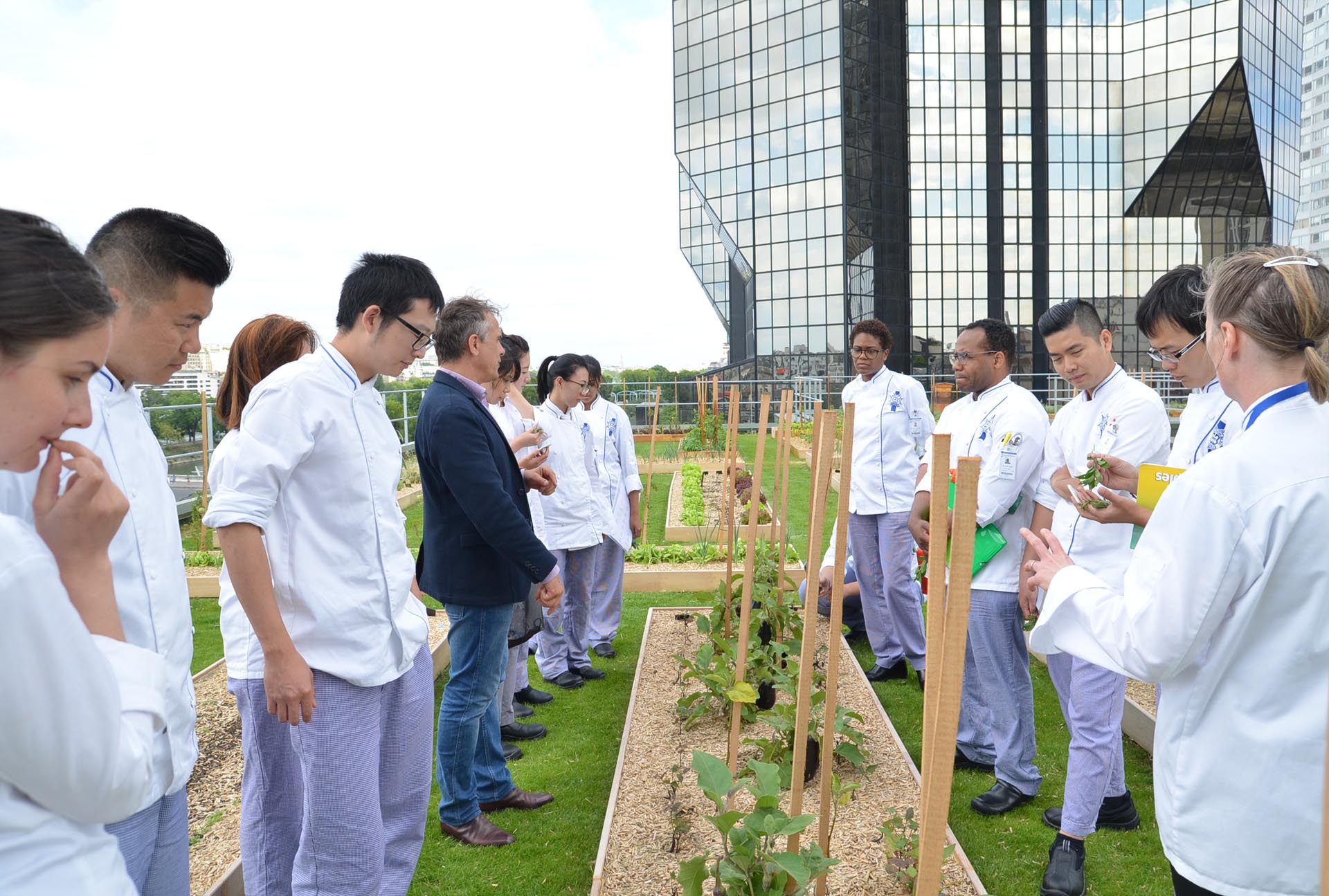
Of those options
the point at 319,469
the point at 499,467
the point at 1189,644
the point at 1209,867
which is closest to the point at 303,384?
the point at 319,469

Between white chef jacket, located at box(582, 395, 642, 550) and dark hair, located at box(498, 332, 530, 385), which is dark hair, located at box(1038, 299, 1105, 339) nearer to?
dark hair, located at box(498, 332, 530, 385)

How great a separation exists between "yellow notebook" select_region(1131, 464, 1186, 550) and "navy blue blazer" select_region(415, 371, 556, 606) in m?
1.94

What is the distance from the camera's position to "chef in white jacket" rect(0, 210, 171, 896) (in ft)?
2.66

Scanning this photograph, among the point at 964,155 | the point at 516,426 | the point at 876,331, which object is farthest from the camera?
the point at 964,155

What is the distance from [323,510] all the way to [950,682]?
5.08 ft

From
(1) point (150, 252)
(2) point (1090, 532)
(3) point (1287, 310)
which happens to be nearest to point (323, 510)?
Answer: (1) point (150, 252)

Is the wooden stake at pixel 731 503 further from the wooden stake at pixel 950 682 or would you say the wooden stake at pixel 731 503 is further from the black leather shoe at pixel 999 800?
the wooden stake at pixel 950 682

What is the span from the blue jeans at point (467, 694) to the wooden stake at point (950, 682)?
1967mm

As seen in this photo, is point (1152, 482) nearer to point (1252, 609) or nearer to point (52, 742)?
point (1252, 609)

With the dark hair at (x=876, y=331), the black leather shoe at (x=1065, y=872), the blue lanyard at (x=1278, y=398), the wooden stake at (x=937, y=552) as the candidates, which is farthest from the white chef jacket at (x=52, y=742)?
the dark hair at (x=876, y=331)

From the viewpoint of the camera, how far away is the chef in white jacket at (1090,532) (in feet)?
9.58

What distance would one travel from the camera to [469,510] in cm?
293

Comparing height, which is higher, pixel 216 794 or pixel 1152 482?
pixel 1152 482

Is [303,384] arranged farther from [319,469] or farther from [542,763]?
[542,763]
